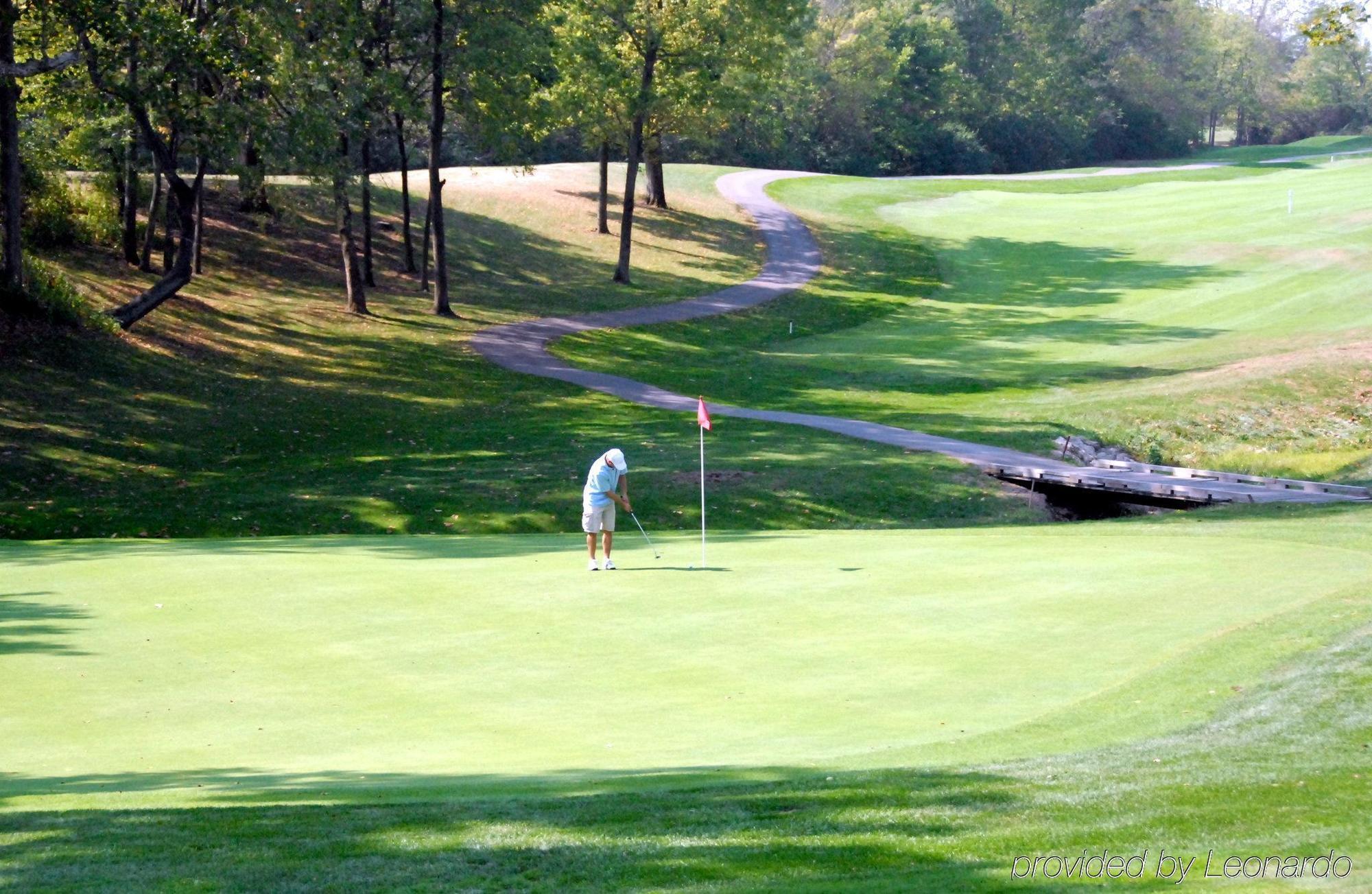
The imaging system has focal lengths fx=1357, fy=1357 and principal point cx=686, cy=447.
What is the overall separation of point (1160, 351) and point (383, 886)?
39.6 m

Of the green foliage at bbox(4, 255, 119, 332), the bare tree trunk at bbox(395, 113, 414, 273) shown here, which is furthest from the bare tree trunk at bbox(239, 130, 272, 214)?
the green foliage at bbox(4, 255, 119, 332)

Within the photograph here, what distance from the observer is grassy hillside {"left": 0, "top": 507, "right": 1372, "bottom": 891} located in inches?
288

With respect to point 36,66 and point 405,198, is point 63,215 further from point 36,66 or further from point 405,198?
point 36,66

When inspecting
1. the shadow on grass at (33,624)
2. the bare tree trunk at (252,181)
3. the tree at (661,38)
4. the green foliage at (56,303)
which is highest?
the tree at (661,38)

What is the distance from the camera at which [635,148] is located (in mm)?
52125

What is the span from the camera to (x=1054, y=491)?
26.7 m

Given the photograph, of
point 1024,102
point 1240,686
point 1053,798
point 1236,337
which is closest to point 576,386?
point 1236,337

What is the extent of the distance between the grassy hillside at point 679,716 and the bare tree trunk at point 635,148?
113ft

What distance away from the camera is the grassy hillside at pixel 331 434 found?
2564 centimetres

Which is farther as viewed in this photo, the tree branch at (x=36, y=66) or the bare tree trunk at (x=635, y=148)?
the bare tree trunk at (x=635, y=148)

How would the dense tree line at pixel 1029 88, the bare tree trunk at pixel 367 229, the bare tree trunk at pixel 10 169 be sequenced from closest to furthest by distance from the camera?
the bare tree trunk at pixel 10 169, the bare tree trunk at pixel 367 229, the dense tree line at pixel 1029 88

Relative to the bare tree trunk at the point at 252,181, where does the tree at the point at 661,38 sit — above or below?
above

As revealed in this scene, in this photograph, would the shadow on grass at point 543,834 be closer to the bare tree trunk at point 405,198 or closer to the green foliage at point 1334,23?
the green foliage at point 1334,23

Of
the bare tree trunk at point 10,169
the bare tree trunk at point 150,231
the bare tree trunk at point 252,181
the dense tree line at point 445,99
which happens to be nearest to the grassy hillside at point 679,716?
the dense tree line at point 445,99
